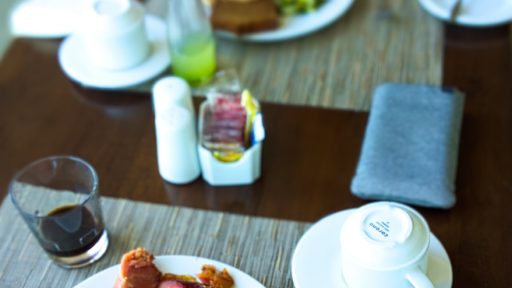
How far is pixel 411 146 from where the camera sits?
3.58 feet

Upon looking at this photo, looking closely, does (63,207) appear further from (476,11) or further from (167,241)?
(476,11)

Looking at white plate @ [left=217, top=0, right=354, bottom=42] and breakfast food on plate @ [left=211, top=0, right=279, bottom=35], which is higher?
breakfast food on plate @ [left=211, top=0, right=279, bottom=35]

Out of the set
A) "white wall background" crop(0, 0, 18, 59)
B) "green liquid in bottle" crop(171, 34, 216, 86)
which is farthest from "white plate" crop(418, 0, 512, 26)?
"white wall background" crop(0, 0, 18, 59)

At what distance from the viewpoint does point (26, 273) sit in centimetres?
98

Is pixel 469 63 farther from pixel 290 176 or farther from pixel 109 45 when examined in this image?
pixel 109 45

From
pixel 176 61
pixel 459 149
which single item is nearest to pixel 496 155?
pixel 459 149

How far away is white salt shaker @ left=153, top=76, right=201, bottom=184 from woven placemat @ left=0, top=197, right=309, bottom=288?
63 millimetres

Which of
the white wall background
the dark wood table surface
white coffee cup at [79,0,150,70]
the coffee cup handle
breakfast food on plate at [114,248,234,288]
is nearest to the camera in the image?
the coffee cup handle

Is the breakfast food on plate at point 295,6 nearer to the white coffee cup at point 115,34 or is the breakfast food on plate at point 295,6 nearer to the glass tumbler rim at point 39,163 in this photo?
→ the white coffee cup at point 115,34

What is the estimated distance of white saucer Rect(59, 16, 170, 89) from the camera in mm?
1283

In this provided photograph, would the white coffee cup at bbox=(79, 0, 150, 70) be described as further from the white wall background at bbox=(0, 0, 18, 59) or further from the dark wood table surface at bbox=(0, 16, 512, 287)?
the white wall background at bbox=(0, 0, 18, 59)

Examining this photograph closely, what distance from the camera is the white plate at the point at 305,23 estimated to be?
139cm

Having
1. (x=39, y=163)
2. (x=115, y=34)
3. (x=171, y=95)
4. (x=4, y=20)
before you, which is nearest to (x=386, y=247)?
(x=171, y=95)

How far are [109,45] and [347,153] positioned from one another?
1.62ft
